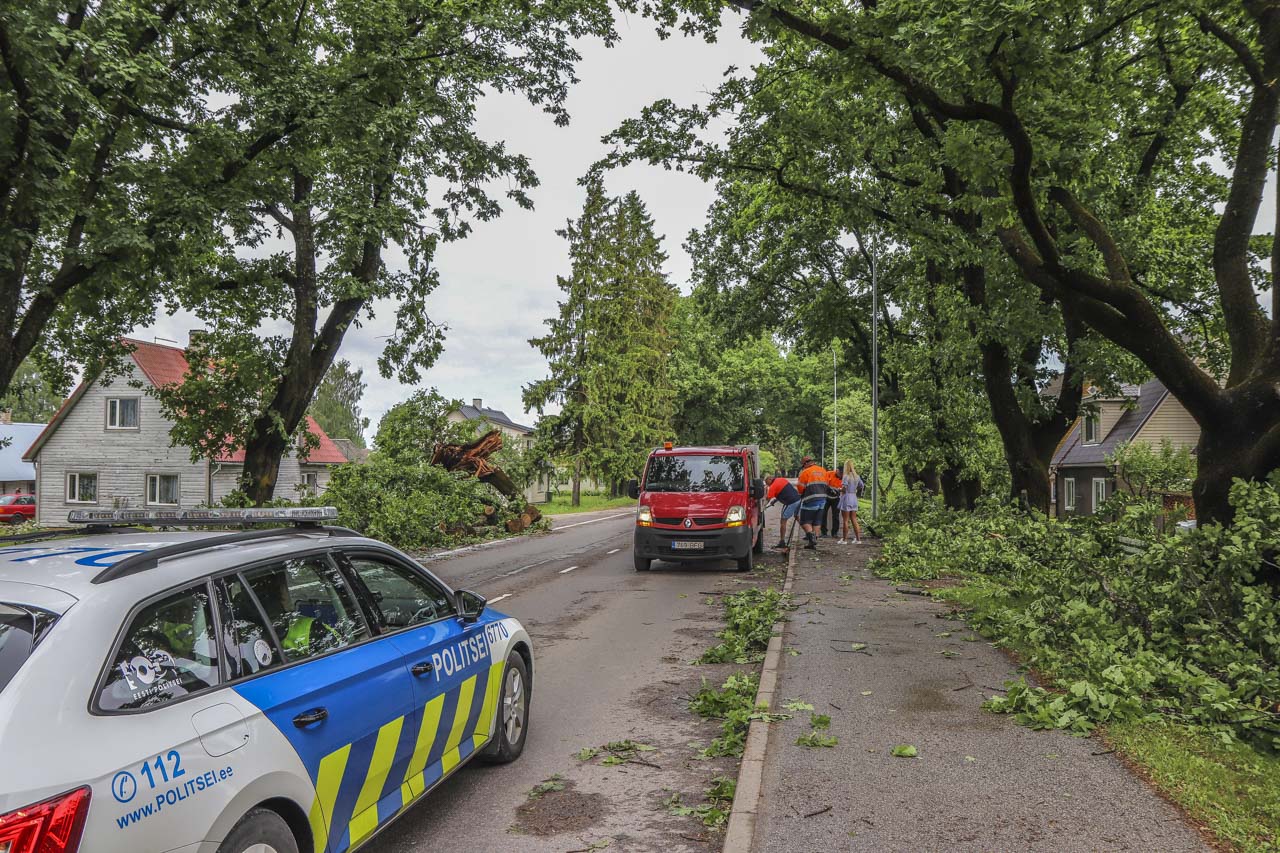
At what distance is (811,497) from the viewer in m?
17.9

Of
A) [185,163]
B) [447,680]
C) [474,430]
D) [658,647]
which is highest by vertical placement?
[185,163]

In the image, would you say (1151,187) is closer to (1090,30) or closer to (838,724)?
(1090,30)

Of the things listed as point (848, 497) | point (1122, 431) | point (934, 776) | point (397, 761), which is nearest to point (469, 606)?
point (397, 761)

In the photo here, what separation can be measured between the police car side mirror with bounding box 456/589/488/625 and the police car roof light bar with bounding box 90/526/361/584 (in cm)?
105

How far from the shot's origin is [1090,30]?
926 centimetres

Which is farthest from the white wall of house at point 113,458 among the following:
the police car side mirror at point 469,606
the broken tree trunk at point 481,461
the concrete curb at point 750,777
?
the police car side mirror at point 469,606

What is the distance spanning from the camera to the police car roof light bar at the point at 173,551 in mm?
2810

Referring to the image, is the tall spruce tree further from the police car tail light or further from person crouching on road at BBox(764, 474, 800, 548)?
the police car tail light

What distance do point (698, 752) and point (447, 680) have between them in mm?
2028

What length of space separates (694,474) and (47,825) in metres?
13.6

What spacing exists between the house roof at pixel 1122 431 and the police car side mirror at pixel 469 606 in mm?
32200

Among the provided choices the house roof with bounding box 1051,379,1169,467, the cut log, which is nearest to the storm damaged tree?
the cut log

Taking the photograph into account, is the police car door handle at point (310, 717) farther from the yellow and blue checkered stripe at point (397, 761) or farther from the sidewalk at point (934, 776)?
the sidewalk at point (934, 776)

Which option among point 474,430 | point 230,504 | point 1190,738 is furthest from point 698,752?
point 474,430
